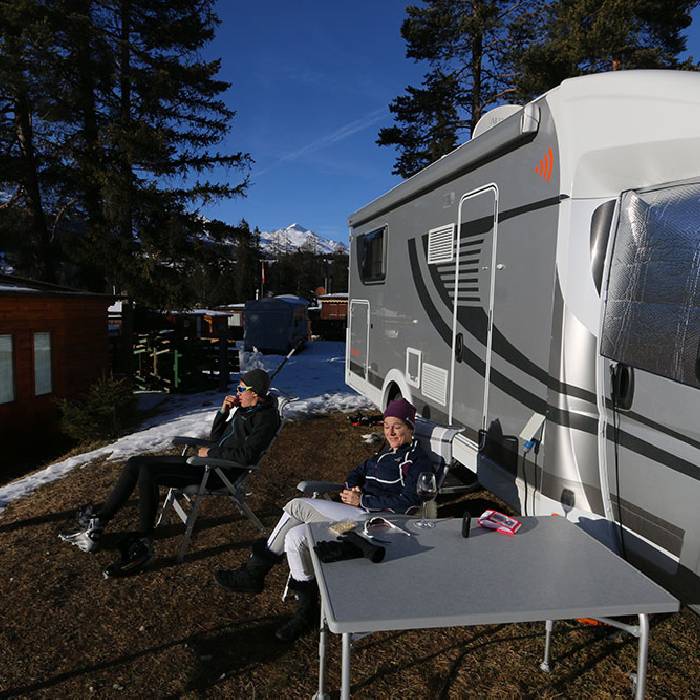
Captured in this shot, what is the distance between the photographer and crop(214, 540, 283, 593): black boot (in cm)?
320

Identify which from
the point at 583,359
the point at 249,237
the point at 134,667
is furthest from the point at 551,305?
the point at 249,237

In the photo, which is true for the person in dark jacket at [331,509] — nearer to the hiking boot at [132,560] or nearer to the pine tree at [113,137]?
the hiking boot at [132,560]

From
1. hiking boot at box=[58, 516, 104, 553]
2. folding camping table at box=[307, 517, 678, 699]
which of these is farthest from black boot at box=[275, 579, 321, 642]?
hiking boot at box=[58, 516, 104, 553]

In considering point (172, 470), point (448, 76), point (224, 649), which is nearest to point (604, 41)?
point (448, 76)

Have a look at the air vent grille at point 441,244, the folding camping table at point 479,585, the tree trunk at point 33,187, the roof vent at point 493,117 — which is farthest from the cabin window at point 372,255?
the tree trunk at point 33,187

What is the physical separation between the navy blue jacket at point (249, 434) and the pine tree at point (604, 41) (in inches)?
427

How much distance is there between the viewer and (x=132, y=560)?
11.7ft

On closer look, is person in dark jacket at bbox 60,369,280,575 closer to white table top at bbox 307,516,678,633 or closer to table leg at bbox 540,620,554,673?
white table top at bbox 307,516,678,633

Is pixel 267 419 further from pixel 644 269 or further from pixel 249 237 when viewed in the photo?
pixel 249 237

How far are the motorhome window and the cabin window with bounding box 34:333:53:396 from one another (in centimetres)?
820

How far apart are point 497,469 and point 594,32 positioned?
37.4 ft

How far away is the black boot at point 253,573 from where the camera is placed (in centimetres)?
320

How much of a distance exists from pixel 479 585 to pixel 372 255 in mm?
4809

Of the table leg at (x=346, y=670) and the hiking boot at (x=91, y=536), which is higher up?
the table leg at (x=346, y=670)
